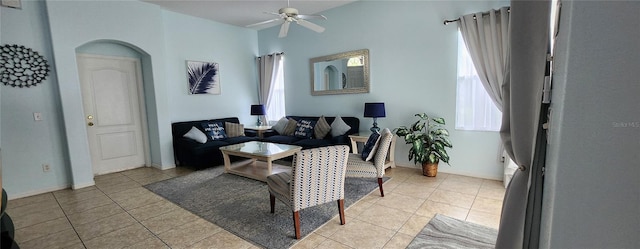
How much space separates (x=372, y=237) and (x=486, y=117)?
2549 mm

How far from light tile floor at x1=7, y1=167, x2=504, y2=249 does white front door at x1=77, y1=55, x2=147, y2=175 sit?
3.10ft

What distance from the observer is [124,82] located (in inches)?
181

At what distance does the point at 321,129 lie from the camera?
4.95 metres

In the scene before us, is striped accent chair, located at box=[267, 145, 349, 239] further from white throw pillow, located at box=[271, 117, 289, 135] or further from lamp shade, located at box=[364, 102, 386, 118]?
white throw pillow, located at box=[271, 117, 289, 135]

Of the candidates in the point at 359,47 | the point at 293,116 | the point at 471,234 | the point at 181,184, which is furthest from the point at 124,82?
the point at 471,234

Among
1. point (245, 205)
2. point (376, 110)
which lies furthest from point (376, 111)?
point (245, 205)

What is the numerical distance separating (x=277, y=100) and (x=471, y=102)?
409cm

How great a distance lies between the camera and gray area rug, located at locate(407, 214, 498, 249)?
83.1 inches

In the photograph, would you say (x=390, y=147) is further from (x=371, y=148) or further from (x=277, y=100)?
(x=277, y=100)

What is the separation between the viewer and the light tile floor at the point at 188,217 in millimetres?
2277

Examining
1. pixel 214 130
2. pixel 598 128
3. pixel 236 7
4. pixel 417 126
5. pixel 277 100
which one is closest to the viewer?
pixel 598 128

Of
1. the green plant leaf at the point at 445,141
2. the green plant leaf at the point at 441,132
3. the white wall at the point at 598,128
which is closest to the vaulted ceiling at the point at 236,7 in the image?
the green plant leaf at the point at 441,132

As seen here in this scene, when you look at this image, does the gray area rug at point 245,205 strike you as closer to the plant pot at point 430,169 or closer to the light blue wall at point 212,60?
the plant pot at point 430,169

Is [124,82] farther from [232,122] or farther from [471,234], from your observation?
[471,234]
